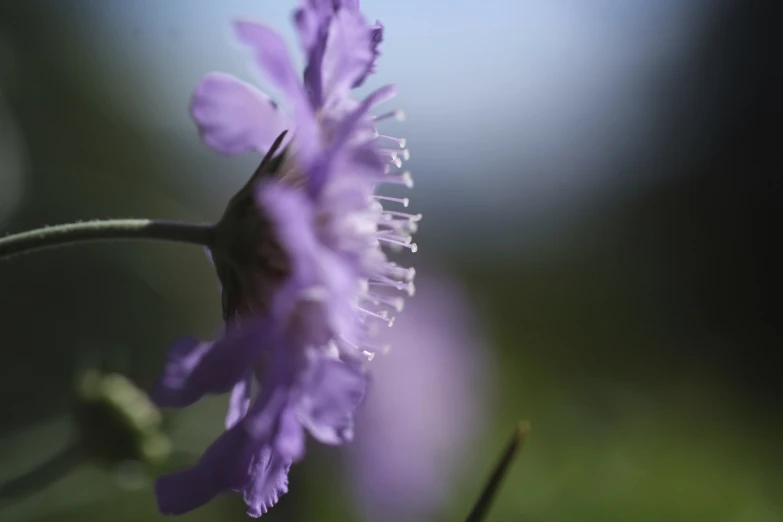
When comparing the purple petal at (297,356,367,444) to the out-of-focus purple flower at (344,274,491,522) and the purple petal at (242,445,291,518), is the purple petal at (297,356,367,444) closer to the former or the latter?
the purple petal at (242,445,291,518)

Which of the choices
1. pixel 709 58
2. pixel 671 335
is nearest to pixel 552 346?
pixel 671 335

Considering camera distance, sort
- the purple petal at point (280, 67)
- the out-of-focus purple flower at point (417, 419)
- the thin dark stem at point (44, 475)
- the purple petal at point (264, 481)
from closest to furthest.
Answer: the purple petal at point (280, 67) < the purple petal at point (264, 481) < the thin dark stem at point (44, 475) < the out-of-focus purple flower at point (417, 419)

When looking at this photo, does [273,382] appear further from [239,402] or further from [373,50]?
[373,50]

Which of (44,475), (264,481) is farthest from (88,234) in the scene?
(44,475)

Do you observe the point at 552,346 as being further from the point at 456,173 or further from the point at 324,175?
the point at 324,175

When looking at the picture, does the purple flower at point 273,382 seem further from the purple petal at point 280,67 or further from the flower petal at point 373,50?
the flower petal at point 373,50

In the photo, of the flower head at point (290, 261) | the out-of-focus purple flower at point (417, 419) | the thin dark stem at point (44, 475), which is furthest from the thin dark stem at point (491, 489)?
the out-of-focus purple flower at point (417, 419)

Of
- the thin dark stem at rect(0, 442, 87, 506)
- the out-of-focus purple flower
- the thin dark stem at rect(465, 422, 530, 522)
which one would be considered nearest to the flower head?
the thin dark stem at rect(465, 422, 530, 522)
